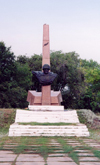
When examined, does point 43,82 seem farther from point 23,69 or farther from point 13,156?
point 23,69

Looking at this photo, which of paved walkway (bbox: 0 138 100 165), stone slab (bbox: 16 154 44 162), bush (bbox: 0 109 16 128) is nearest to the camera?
paved walkway (bbox: 0 138 100 165)

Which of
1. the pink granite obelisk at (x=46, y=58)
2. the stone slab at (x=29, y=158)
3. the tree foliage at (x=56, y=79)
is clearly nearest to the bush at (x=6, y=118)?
the pink granite obelisk at (x=46, y=58)

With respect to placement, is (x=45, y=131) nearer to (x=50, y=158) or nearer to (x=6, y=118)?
(x=50, y=158)

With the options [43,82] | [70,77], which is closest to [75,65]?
[70,77]

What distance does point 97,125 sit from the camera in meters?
10.9

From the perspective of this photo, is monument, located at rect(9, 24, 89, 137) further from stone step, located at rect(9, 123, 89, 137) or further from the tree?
the tree

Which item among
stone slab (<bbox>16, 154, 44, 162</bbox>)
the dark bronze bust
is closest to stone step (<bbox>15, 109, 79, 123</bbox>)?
the dark bronze bust

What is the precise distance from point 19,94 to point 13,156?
660 inches

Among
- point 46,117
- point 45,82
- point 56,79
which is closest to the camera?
point 46,117

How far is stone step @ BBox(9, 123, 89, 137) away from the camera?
7202 millimetres

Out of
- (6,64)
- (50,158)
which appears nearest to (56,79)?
(6,64)

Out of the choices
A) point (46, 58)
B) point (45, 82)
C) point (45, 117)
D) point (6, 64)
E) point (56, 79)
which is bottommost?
point (45, 117)

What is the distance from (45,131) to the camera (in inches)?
289

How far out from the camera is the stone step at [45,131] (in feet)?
23.6
